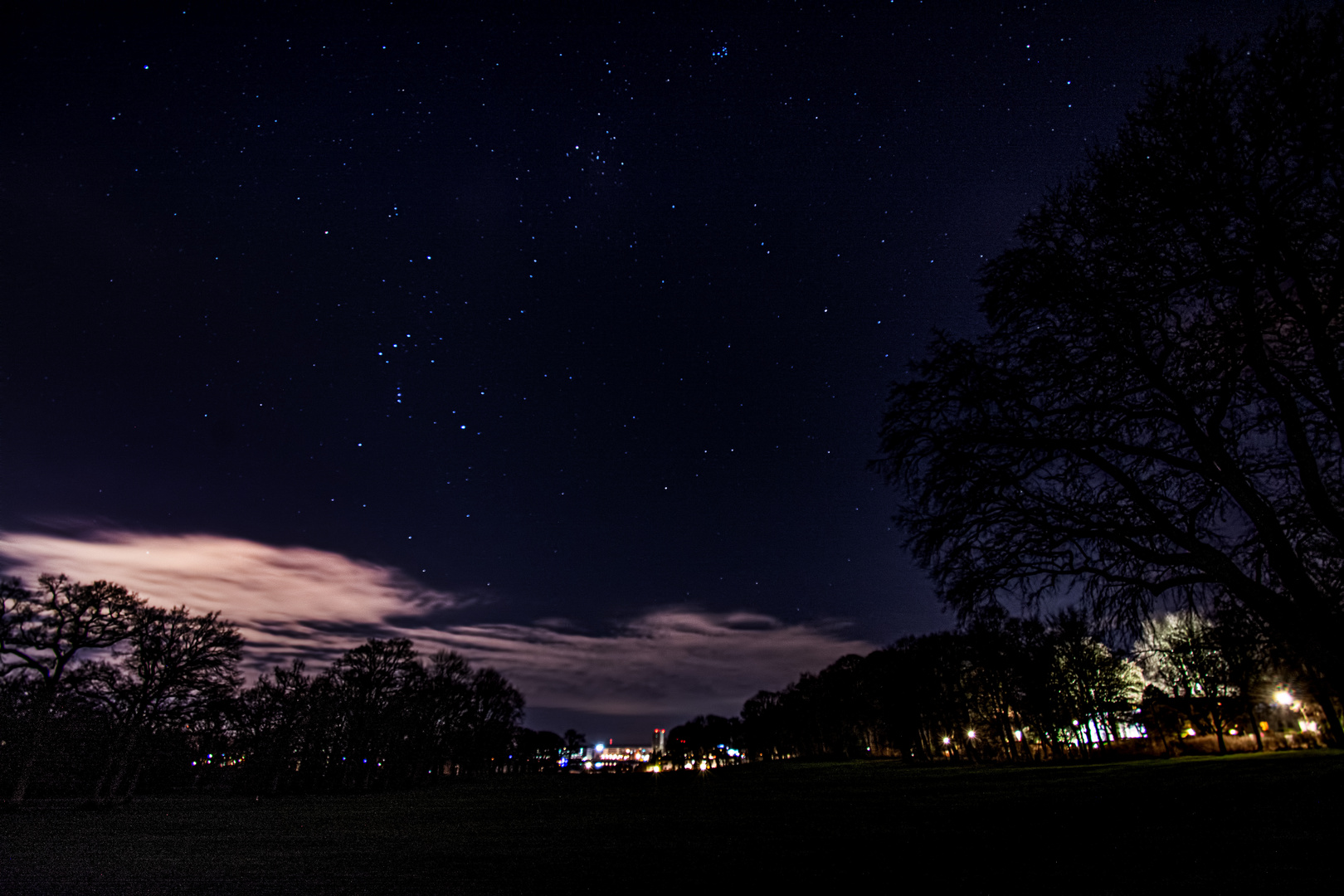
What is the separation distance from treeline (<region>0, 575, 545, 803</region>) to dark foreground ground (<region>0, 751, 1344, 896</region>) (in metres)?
13.7

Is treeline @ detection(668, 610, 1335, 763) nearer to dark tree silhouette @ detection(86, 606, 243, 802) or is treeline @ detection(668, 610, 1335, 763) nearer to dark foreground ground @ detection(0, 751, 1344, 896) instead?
dark foreground ground @ detection(0, 751, 1344, 896)

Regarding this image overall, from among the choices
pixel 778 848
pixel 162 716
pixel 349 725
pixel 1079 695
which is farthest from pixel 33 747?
pixel 1079 695

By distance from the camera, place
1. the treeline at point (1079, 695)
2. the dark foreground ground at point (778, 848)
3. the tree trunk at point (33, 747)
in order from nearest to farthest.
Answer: the dark foreground ground at point (778, 848) < the tree trunk at point (33, 747) < the treeline at point (1079, 695)

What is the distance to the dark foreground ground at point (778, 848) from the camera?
7711mm

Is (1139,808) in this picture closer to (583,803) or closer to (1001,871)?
(1001,871)

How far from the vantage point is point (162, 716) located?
3566cm

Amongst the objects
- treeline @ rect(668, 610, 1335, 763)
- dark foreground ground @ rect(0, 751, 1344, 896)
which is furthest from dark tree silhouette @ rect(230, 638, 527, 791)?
treeline @ rect(668, 610, 1335, 763)

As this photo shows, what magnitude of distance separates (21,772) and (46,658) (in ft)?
18.8

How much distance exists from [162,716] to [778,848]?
134 feet

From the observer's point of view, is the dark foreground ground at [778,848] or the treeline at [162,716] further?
the treeline at [162,716]

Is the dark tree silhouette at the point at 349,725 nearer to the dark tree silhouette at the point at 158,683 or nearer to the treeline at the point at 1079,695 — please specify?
the dark tree silhouette at the point at 158,683

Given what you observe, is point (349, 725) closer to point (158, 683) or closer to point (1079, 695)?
point (158, 683)

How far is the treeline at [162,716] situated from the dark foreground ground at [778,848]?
44.9ft

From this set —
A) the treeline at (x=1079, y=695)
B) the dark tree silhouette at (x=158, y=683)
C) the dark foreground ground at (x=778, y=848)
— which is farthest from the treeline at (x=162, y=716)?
the treeline at (x=1079, y=695)
